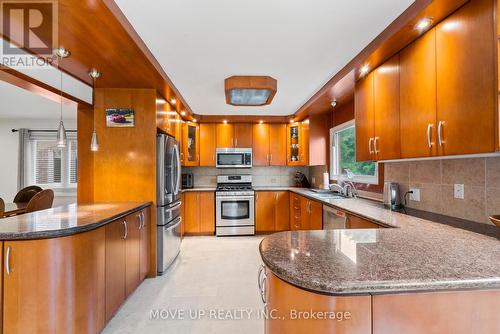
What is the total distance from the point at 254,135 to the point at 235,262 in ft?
8.22

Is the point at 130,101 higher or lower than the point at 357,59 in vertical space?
lower

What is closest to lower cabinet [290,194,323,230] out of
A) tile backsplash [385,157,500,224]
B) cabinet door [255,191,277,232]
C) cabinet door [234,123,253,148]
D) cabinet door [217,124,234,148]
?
cabinet door [255,191,277,232]

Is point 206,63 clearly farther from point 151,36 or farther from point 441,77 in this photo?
point 441,77

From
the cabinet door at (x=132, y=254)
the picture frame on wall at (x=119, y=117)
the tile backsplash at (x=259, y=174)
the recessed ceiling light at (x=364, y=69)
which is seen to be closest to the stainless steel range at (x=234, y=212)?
the tile backsplash at (x=259, y=174)

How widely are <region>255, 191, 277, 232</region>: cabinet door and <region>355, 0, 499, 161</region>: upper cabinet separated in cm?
260

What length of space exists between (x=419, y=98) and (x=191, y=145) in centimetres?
381

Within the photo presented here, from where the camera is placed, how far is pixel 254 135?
4.83m

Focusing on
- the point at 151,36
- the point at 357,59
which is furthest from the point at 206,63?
the point at 357,59

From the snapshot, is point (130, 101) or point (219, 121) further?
point (219, 121)

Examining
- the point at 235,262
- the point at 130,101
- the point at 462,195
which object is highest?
the point at 130,101

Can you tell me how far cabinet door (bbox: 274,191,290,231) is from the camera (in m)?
4.56

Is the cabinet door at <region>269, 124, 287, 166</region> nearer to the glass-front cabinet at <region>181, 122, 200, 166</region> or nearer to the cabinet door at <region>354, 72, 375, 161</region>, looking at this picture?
the glass-front cabinet at <region>181, 122, 200, 166</region>

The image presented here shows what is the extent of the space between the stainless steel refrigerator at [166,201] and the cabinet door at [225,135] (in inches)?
60.9

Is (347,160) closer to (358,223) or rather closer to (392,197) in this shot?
(392,197)
